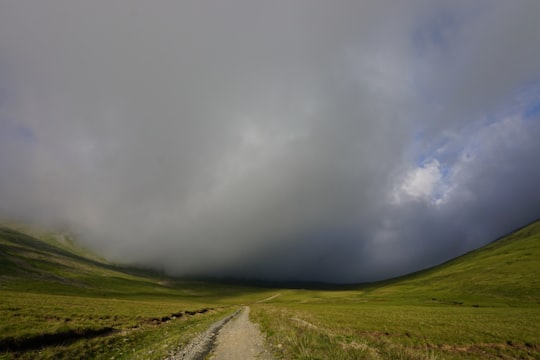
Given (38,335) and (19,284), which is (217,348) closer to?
(38,335)

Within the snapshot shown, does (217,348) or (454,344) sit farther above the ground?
(217,348)

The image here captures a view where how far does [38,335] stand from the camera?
19.3 metres

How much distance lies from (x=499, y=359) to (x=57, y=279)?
8169 inches

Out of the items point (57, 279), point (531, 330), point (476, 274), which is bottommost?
point (57, 279)

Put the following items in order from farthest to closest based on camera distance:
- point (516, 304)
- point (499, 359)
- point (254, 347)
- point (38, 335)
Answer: point (516, 304)
point (499, 359)
point (38, 335)
point (254, 347)

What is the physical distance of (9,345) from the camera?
1694cm

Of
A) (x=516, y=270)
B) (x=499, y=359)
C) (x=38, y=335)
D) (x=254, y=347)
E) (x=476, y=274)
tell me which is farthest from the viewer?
(x=476, y=274)

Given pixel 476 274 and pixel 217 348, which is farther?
pixel 476 274

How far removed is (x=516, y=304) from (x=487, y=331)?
7469 cm

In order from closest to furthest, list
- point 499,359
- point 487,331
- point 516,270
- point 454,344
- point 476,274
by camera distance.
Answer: point 499,359 < point 454,344 < point 487,331 < point 516,270 < point 476,274

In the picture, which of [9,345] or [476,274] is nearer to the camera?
[9,345]

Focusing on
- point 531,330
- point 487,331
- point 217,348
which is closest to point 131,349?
point 217,348

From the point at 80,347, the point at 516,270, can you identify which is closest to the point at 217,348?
the point at 80,347

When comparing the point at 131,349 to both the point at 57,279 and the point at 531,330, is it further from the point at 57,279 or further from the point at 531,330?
the point at 57,279
